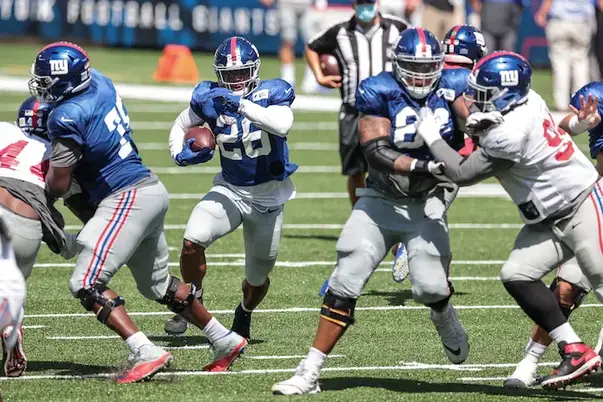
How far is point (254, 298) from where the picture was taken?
7.29 meters

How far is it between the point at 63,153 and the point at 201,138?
104 cm

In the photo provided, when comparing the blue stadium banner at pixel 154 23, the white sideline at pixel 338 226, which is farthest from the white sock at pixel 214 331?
the blue stadium banner at pixel 154 23

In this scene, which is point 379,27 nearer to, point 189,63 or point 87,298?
point 87,298

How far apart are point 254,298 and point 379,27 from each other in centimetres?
345

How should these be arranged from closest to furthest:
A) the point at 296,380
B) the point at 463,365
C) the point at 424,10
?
1. the point at 296,380
2. the point at 463,365
3. the point at 424,10

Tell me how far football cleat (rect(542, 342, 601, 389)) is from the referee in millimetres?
4032

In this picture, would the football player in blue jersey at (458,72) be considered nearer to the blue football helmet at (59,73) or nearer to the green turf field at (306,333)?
the green turf field at (306,333)

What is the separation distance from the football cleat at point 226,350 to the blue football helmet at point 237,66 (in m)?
1.38

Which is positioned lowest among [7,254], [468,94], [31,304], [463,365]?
[31,304]

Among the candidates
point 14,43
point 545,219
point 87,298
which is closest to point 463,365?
point 545,219

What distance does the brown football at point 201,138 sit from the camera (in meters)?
6.91

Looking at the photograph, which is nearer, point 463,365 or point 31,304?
point 463,365

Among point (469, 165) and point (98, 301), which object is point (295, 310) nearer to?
point (98, 301)

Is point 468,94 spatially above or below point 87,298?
above
